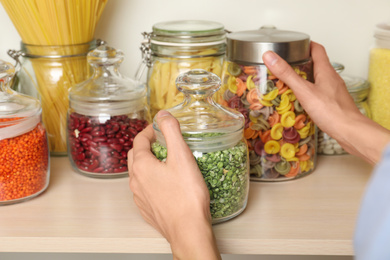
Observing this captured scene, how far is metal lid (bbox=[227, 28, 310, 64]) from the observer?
86cm

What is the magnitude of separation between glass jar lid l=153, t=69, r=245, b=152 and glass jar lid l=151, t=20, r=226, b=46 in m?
0.20

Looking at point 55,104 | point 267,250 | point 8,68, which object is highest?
point 8,68

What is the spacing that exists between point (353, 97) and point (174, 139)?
17.4 inches

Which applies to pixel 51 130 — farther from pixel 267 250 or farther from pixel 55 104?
pixel 267 250

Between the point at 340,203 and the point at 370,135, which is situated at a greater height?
the point at 370,135

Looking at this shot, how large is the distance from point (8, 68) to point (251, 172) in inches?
16.7

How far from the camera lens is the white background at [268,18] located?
1.09 m

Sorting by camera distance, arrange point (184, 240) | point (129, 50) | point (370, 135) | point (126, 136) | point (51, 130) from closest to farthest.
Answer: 1. point (184, 240)
2. point (370, 135)
3. point (126, 136)
4. point (51, 130)
5. point (129, 50)

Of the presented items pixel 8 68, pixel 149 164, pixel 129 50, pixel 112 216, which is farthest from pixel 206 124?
pixel 129 50

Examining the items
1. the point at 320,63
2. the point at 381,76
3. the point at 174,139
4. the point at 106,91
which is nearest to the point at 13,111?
the point at 106,91

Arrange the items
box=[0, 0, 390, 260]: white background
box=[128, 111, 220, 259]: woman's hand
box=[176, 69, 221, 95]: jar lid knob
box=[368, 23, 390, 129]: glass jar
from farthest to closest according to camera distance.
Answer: box=[0, 0, 390, 260]: white background < box=[368, 23, 390, 129]: glass jar < box=[176, 69, 221, 95]: jar lid knob < box=[128, 111, 220, 259]: woman's hand

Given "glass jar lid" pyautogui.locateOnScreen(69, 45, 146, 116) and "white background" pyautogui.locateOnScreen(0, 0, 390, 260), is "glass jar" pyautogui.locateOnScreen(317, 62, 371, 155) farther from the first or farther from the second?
"glass jar lid" pyautogui.locateOnScreen(69, 45, 146, 116)

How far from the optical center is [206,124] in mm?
748

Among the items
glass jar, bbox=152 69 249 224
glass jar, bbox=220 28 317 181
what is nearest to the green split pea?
glass jar, bbox=152 69 249 224
